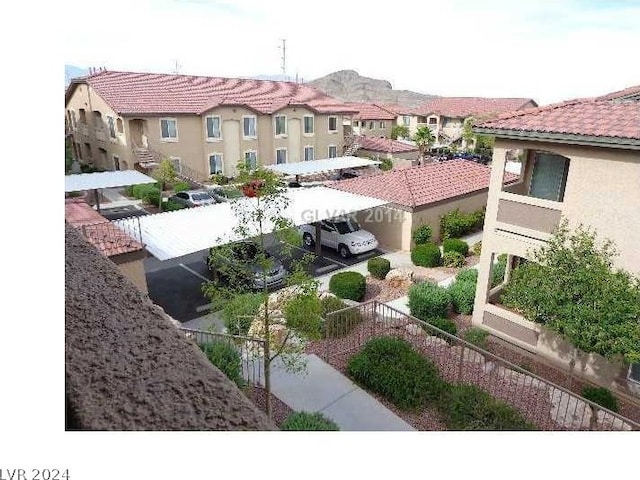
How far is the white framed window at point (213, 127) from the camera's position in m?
34.9

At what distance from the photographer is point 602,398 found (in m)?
9.91

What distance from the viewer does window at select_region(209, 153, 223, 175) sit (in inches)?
1406

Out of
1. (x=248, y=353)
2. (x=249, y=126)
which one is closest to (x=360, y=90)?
(x=249, y=126)

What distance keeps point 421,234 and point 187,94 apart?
79.8 ft

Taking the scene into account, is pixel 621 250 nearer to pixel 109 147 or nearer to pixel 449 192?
pixel 449 192

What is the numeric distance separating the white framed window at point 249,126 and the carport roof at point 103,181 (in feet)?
37.0

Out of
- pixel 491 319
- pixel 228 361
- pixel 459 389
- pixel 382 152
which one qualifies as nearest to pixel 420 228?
pixel 491 319

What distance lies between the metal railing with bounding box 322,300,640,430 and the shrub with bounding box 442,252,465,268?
684cm

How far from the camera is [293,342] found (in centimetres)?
900

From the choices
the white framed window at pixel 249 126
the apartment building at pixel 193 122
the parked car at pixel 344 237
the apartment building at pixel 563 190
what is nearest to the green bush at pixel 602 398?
the apartment building at pixel 563 190

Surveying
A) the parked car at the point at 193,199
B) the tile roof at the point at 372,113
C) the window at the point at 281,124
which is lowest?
the parked car at the point at 193,199

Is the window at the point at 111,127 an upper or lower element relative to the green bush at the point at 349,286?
upper

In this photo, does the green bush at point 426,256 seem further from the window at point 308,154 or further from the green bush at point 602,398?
the window at point 308,154

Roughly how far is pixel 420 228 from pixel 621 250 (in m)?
10.8
